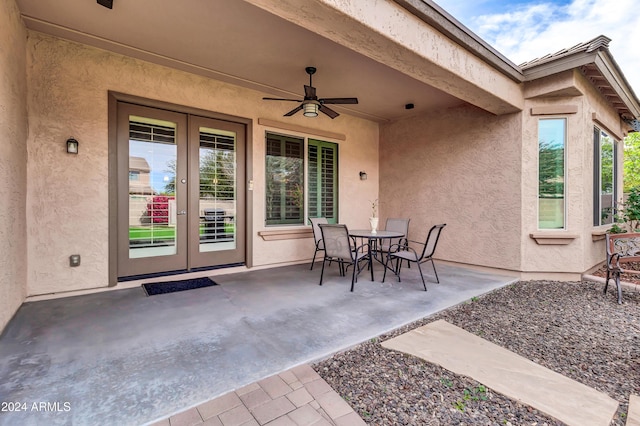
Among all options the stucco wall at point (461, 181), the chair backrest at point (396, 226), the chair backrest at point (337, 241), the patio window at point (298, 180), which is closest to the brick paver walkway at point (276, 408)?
the chair backrest at point (337, 241)

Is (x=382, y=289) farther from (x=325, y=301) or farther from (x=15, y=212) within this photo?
(x=15, y=212)

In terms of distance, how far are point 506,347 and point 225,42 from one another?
14.0ft

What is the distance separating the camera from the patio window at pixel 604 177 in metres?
5.01

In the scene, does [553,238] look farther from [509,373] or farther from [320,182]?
[320,182]

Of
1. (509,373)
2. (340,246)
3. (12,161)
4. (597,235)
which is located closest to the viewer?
(509,373)

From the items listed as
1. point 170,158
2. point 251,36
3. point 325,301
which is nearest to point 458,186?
point 325,301

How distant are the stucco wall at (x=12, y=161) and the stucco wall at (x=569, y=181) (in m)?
6.23

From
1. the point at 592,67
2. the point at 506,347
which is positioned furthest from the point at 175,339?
the point at 592,67

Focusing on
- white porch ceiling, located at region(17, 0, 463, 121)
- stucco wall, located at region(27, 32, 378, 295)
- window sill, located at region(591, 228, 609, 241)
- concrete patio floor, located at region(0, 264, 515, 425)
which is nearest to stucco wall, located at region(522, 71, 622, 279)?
window sill, located at region(591, 228, 609, 241)

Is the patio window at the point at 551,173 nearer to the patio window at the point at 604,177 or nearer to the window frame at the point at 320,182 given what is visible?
the patio window at the point at 604,177

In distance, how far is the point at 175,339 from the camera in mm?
2365

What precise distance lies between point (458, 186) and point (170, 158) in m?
4.88

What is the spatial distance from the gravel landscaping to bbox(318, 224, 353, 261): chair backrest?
138cm

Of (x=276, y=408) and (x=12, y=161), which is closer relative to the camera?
(x=276, y=408)
